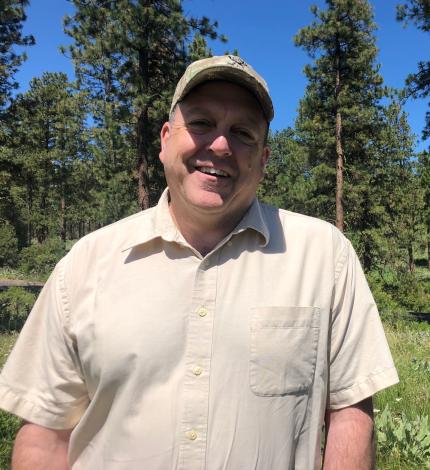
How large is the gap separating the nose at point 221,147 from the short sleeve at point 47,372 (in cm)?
74

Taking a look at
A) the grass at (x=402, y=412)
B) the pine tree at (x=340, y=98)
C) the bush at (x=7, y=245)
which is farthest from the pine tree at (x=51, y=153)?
the grass at (x=402, y=412)

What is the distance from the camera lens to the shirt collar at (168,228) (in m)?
1.73

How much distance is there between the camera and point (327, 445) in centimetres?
163

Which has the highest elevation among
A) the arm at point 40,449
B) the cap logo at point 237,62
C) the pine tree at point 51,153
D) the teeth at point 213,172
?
the pine tree at point 51,153

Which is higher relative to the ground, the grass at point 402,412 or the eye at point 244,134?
the eye at point 244,134

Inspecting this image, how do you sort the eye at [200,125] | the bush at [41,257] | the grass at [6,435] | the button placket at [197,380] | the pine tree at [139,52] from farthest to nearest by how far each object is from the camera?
the bush at [41,257] → the pine tree at [139,52] → the grass at [6,435] → the eye at [200,125] → the button placket at [197,380]

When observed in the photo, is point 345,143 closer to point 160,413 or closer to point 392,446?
point 392,446

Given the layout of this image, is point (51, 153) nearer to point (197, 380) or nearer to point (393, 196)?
point (393, 196)

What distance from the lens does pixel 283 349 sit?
5.19 feet

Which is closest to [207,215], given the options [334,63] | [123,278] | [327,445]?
[123,278]

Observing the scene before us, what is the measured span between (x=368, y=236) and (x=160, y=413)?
2267 centimetres

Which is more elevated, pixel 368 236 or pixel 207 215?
pixel 368 236

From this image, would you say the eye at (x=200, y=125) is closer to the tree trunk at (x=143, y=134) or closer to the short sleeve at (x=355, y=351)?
the short sleeve at (x=355, y=351)

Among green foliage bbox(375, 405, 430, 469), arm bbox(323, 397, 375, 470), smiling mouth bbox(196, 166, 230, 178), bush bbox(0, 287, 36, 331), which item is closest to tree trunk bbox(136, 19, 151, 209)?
bush bbox(0, 287, 36, 331)
